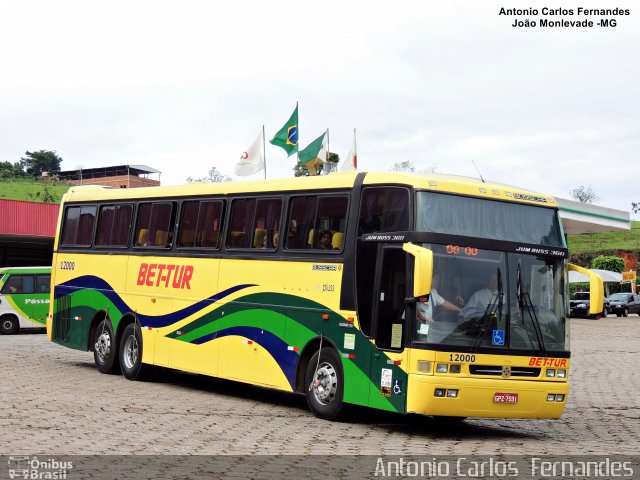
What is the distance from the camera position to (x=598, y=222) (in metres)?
58.8

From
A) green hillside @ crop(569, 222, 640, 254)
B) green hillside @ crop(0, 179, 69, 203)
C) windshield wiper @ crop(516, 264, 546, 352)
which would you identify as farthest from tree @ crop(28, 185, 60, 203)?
windshield wiper @ crop(516, 264, 546, 352)

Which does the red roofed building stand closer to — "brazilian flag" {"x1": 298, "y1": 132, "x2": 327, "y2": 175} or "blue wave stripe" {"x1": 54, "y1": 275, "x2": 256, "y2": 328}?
"brazilian flag" {"x1": 298, "y1": 132, "x2": 327, "y2": 175}

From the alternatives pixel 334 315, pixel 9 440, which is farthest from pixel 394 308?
pixel 9 440

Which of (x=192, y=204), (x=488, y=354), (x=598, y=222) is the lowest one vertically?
(x=488, y=354)

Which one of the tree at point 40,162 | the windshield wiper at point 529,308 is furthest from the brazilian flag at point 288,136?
the tree at point 40,162

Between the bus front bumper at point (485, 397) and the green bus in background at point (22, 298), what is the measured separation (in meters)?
25.3

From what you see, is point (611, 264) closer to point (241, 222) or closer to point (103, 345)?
point (103, 345)

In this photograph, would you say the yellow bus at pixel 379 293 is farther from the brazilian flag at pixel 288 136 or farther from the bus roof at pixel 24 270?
the bus roof at pixel 24 270

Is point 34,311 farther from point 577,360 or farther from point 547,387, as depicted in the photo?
point 547,387

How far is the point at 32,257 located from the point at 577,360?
37.3 metres

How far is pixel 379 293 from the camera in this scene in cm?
1409

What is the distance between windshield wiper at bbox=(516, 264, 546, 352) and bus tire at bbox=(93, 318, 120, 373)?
956 centimetres

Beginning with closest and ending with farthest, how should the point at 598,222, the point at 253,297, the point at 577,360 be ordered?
1. the point at 253,297
2. the point at 577,360
3. the point at 598,222

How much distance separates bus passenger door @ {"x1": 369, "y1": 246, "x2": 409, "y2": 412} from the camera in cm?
1356
